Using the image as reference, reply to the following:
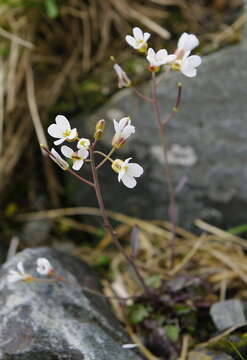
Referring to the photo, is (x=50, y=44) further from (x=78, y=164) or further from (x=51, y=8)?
(x=78, y=164)

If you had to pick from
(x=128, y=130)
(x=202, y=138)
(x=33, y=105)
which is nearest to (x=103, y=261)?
(x=202, y=138)

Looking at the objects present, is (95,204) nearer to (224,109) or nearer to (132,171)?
(224,109)

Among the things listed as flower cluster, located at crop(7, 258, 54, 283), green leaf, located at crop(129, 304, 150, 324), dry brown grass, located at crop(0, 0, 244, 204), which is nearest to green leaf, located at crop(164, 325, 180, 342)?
green leaf, located at crop(129, 304, 150, 324)

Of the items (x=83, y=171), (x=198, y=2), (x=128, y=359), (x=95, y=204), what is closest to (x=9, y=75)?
(x=83, y=171)

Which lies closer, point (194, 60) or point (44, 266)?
point (194, 60)

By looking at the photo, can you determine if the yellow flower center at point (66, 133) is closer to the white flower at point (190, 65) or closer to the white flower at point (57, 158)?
the white flower at point (57, 158)
